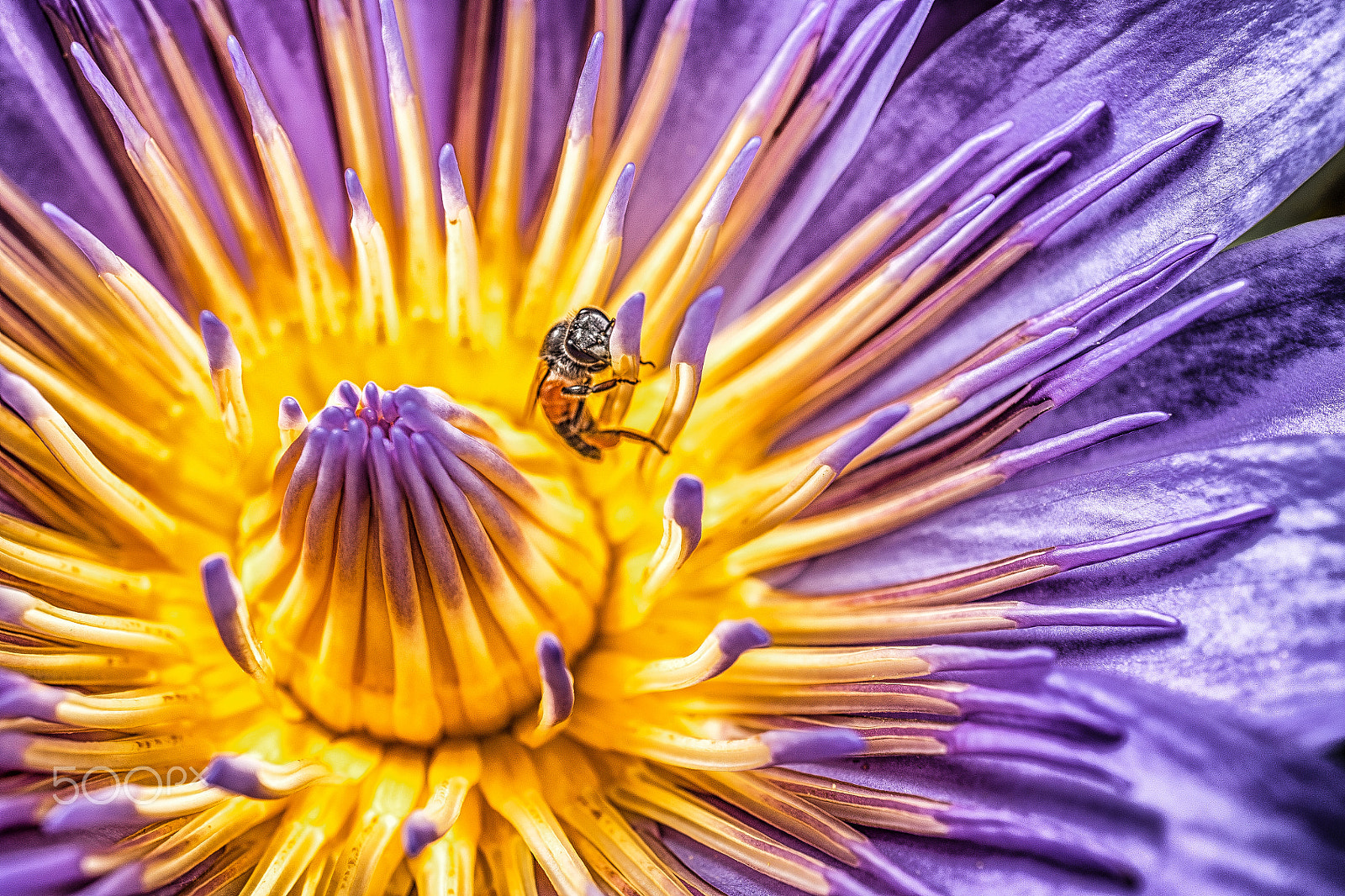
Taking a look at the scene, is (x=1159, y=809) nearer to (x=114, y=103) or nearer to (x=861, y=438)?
(x=861, y=438)

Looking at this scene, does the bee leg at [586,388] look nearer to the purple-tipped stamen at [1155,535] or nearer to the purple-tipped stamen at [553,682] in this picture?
the purple-tipped stamen at [553,682]

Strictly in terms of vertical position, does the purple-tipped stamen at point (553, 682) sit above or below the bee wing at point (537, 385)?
below

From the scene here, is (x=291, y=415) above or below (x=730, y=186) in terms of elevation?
below

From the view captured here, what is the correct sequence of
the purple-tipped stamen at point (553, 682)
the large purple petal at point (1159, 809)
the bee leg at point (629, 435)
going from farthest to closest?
the bee leg at point (629, 435)
the purple-tipped stamen at point (553, 682)
the large purple petal at point (1159, 809)

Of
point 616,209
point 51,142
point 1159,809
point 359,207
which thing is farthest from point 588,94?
point 1159,809

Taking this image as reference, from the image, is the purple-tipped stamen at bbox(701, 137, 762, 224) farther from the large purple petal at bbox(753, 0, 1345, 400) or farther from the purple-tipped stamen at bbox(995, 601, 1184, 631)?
the purple-tipped stamen at bbox(995, 601, 1184, 631)

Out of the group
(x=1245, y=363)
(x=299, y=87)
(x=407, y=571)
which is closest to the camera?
(x=407, y=571)

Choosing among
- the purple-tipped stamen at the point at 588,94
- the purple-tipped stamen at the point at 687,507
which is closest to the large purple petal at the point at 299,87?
the purple-tipped stamen at the point at 588,94
